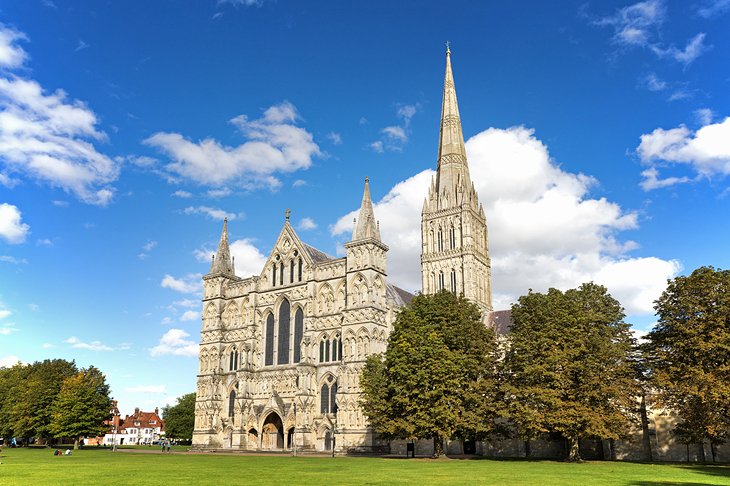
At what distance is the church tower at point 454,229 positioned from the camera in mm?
94750

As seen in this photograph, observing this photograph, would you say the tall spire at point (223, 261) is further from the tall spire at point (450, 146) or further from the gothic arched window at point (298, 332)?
the tall spire at point (450, 146)

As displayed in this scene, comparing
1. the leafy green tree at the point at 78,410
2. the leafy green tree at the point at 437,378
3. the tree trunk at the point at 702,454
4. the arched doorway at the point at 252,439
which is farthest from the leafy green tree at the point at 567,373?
the leafy green tree at the point at 78,410

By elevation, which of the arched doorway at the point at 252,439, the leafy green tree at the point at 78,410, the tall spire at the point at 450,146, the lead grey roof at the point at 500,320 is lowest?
the arched doorway at the point at 252,439

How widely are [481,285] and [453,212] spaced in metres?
12.5

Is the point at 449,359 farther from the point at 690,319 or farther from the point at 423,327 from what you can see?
the point at 690,319

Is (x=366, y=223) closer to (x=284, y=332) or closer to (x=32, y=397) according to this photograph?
(x=284, y=332)

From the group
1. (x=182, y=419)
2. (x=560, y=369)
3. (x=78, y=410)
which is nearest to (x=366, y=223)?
(x=560, y=369)

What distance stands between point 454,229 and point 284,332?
124ft

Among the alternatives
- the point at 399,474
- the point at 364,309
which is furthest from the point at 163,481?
the point at 364,309

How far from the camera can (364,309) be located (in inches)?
2527

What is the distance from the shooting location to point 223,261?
3147 inches

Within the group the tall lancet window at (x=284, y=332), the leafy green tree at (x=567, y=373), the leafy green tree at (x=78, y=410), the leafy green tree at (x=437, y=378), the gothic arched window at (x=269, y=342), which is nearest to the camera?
the leafy green tree at (x=567, y=373)

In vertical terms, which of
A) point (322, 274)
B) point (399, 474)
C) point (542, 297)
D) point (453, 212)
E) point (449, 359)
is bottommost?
point (399, 474)

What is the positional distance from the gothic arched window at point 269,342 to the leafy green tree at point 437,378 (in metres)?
21.8
